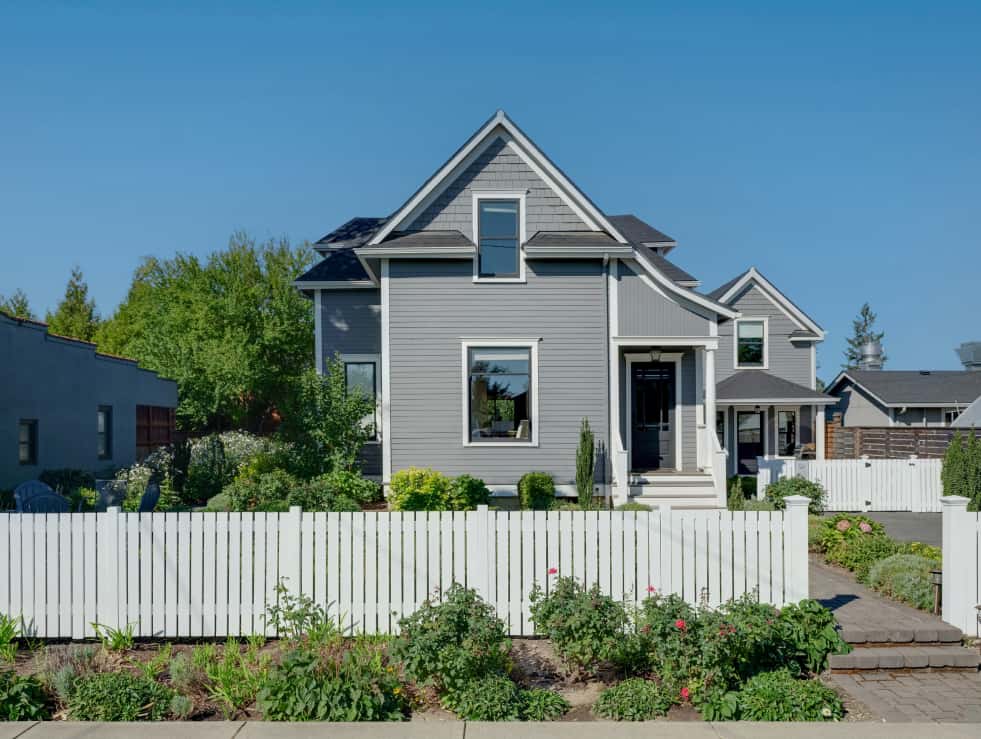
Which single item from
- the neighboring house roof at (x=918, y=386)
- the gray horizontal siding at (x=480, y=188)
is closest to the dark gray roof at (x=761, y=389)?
the neighboring house roof at (x=918, y=386)

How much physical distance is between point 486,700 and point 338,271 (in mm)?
14024

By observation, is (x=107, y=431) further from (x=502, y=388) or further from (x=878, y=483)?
(x=878, y=483)

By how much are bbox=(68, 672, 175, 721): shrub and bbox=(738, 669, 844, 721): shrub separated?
4429 millimetres

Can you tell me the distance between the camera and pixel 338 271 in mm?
18281

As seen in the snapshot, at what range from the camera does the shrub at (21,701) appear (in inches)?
220

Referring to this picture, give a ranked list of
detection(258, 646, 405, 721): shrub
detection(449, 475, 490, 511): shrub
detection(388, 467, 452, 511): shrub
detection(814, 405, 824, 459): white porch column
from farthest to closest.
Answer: detection(814, 405, 824, 459): white porch column, detection(449, 475, 490, 511): shrub, detection(388, 467, 452, 511): shrub, detection(258, 646, 405, 721): shrub

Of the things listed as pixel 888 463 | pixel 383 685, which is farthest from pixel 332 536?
pixel 888 463

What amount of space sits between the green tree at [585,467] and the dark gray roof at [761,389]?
36.2 ft

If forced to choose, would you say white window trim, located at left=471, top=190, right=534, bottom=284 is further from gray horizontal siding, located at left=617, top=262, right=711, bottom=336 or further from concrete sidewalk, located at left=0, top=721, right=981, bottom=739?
concrete sidewalk, located at left=0, top=721, right=981, bottom=739

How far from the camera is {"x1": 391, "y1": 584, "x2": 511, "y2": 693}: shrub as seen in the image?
5.74 m

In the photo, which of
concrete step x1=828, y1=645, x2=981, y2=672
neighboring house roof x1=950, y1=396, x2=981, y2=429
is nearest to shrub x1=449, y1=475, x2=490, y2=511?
concrete step x1=828, y1=645, x2=981, y2=672

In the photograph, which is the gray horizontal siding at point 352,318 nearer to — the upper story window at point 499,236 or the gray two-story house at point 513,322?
the gray two-story house at point 513,322

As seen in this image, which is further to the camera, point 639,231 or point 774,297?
point 774,297

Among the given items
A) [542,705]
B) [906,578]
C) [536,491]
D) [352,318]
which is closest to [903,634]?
[906,578]
